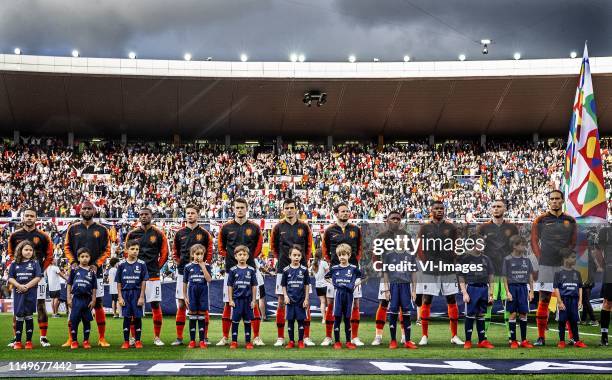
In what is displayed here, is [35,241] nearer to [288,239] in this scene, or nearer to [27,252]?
[27,252]

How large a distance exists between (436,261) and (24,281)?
21.4 ft

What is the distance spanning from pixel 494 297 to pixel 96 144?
32.1 m

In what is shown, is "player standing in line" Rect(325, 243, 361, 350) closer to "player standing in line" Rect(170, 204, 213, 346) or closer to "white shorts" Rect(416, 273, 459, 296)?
"white shorts" Rect(416, 273, 459, 296)

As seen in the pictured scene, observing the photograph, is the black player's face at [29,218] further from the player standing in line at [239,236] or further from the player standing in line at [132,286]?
the player standing in line at [239,236]

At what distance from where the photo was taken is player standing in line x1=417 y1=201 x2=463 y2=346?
1155 centimetres

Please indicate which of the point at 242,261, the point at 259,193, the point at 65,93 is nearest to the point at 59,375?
the point at 242,261

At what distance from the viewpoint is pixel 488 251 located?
11.6 metres

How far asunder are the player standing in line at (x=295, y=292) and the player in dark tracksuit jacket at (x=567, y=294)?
151 inches

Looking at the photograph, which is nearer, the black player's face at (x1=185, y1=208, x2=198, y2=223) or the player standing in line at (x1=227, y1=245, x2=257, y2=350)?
the player standing in line at (x1=227, y1=245, x2=257, y2=350)

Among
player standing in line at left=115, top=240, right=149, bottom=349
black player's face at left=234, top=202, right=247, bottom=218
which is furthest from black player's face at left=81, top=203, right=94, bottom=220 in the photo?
black player's face at left=234, top=202, right=247, bottom=218

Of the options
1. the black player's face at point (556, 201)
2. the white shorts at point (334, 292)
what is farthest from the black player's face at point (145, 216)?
the black player's face at point (556, 201)

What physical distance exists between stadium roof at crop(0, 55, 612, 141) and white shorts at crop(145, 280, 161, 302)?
25.9 m

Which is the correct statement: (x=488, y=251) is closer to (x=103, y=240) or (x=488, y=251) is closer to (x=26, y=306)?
(x=103, y=240)

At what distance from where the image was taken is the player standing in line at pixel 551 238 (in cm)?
1152
